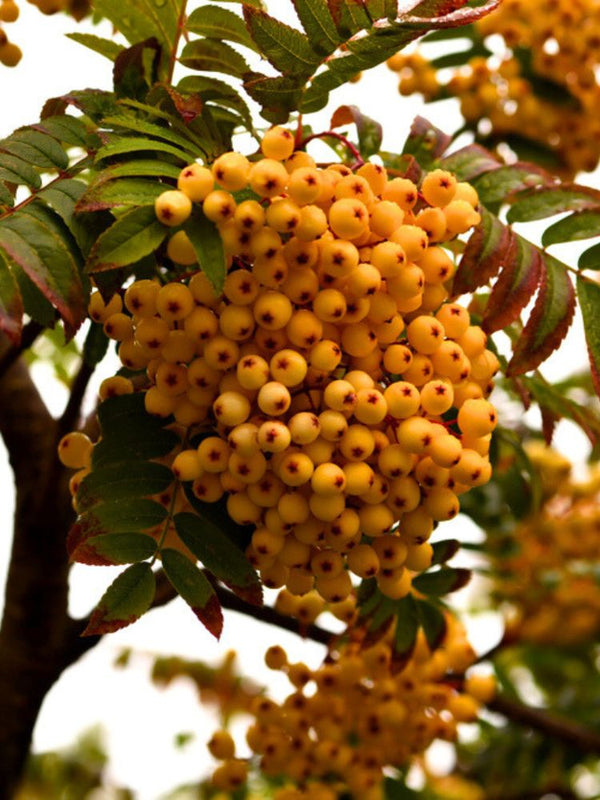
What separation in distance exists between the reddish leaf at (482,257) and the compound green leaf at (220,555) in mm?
483

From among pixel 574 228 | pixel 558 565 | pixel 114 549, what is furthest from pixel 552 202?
pixel 558 565

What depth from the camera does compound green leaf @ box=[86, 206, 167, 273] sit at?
111 centimetres

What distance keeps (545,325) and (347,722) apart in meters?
1.05

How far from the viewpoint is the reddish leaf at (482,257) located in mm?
1402

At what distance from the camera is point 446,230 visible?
4.29 ft

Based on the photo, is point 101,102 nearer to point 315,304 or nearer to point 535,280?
point 315,304

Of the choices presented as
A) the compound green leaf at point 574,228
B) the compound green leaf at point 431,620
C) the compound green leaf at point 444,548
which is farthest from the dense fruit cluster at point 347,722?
the compound green leaf at point 574,228

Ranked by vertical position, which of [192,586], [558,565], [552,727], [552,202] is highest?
[552,202]

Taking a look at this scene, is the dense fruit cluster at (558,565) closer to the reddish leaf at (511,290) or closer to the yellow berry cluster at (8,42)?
the reddish leaf at (511,290)

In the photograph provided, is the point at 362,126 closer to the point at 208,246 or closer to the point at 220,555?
the point at 208,246

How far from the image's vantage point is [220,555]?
1.30 meters

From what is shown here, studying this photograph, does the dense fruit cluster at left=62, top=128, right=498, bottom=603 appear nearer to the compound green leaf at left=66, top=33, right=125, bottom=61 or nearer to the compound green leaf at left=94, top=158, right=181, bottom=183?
the compound green leaf at left=94, top=158, right=181, bottom=183

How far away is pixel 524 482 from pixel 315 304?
1.00m

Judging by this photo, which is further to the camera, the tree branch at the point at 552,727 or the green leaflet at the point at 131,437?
the tree branch at the point at 552,727
